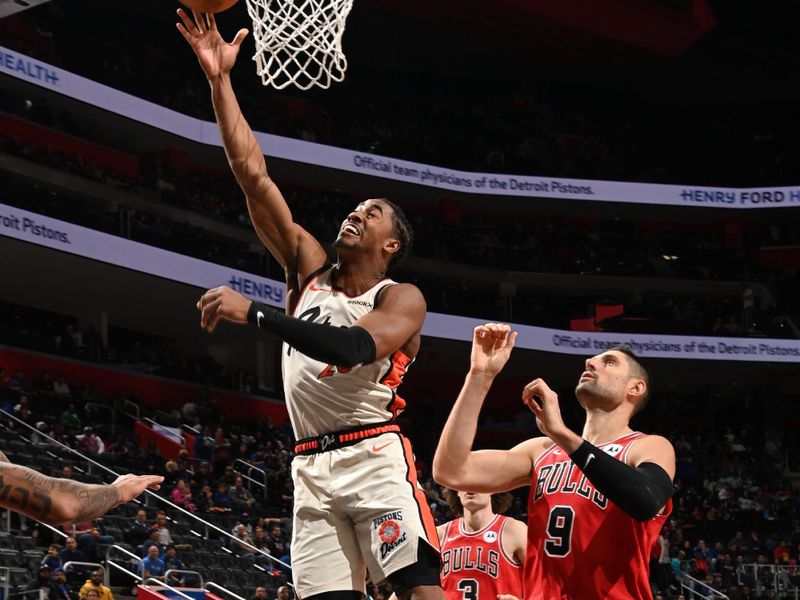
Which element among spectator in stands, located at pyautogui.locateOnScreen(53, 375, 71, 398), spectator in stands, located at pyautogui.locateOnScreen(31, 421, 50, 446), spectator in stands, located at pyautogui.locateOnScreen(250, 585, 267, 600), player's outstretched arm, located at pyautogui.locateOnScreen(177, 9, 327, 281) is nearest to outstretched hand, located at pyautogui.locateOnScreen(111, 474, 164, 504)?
player's outstretched arm, located at pyautogui.locateOnScreen(177, 9, 327, 281)

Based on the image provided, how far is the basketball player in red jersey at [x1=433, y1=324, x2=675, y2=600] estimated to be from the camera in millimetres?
4535

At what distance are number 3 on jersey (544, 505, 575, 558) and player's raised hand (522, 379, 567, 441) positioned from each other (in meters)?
0.50

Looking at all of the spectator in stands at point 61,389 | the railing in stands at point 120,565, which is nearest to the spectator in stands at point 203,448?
the spectator in stands at point 61,389

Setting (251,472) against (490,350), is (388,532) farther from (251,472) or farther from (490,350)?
(251,472)

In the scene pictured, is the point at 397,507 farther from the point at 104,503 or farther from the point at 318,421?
the point at 104,503

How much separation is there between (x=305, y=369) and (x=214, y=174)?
24360 mm

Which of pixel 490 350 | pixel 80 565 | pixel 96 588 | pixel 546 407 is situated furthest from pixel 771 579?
pixel 546 407

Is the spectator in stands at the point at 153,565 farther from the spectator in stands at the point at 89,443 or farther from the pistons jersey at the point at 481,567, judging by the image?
the pistons jersey at the point at 481,567

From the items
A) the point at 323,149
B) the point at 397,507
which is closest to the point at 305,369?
the point at 397,507

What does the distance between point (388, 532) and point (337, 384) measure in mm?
576

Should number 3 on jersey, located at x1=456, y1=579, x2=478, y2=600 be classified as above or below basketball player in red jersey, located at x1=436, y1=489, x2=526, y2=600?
below

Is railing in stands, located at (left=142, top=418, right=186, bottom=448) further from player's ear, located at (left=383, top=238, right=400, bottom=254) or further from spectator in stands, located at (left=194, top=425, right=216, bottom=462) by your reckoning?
player's ear, located at (left=383, top=238, right=400, bottom=254)

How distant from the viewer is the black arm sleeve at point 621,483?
4.43 meters

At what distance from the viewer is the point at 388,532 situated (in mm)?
4371
